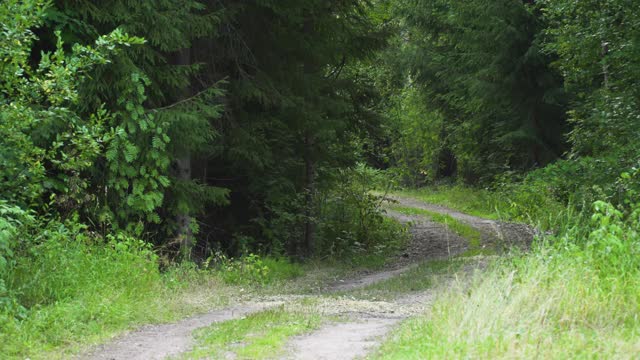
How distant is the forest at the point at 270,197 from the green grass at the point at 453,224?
0.68ft

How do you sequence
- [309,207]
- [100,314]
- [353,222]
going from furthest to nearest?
[353,222] < [309,207] < [100,314]

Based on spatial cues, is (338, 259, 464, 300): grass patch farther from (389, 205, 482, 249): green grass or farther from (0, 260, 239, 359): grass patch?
(0, 260, 239, 359): grass patch

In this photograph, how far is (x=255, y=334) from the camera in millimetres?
7848

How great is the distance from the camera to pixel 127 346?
25.3 feet

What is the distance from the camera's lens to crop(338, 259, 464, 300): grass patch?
1245 centimetres

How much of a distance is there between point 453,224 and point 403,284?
11816 mm

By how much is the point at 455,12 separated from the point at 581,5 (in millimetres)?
11189

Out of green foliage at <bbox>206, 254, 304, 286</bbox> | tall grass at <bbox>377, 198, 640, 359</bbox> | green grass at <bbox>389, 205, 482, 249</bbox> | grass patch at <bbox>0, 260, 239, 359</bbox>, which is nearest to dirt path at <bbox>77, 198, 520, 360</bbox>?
grass patch at <bbox>0, 260, 239, 359</bbox>

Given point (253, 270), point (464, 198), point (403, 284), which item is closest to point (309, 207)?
point (253, 270)

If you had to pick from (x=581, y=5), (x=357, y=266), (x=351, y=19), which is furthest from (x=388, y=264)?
(x=581, y=5)

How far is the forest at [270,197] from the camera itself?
731 centimetres

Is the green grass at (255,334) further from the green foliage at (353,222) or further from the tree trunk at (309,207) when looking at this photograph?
the green foliage at (353,222)

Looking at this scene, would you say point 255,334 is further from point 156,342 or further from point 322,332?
point 156,342

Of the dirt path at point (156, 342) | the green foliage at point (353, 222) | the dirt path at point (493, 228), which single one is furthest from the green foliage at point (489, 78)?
the dirt path at point (156, 342)
